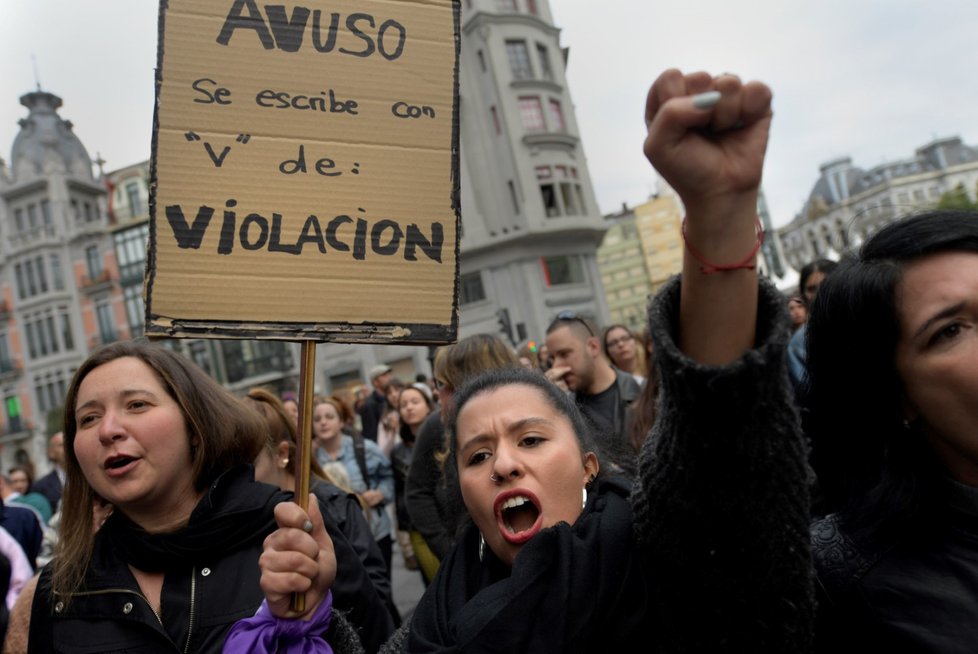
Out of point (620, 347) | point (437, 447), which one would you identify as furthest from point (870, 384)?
point (620, 347)

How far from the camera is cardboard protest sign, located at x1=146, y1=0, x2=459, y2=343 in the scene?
1.83 m

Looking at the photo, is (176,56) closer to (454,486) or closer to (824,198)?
(454,486)

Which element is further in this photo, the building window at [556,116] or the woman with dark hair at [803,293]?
the building window at [556,116]

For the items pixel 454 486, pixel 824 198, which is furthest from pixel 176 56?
pixel 824 198

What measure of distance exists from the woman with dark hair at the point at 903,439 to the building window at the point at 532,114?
31122 mm

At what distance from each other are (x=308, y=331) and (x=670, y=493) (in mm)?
1045

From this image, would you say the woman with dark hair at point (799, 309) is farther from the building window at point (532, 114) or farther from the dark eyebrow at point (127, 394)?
the building window at point (532, 114)

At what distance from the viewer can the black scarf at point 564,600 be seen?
1265 mm

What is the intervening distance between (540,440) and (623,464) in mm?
919

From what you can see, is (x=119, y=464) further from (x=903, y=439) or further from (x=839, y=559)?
(x=903, y=439)

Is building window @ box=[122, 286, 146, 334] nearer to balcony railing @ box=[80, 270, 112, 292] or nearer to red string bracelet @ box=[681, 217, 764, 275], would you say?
balcony railing @ box=[80, 270, 112, 292]

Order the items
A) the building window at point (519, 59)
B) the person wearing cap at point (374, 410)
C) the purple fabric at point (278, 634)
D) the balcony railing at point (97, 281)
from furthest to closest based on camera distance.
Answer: the balcony railing at point (97, 281) → the building window at point (519, 59) → the person wearing cap at point (374, 410) → the purple fabric at point (278, 634)

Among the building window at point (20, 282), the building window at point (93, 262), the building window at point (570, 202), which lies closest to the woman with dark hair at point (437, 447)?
the building window at point (570, 202)

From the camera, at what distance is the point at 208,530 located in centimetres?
210
